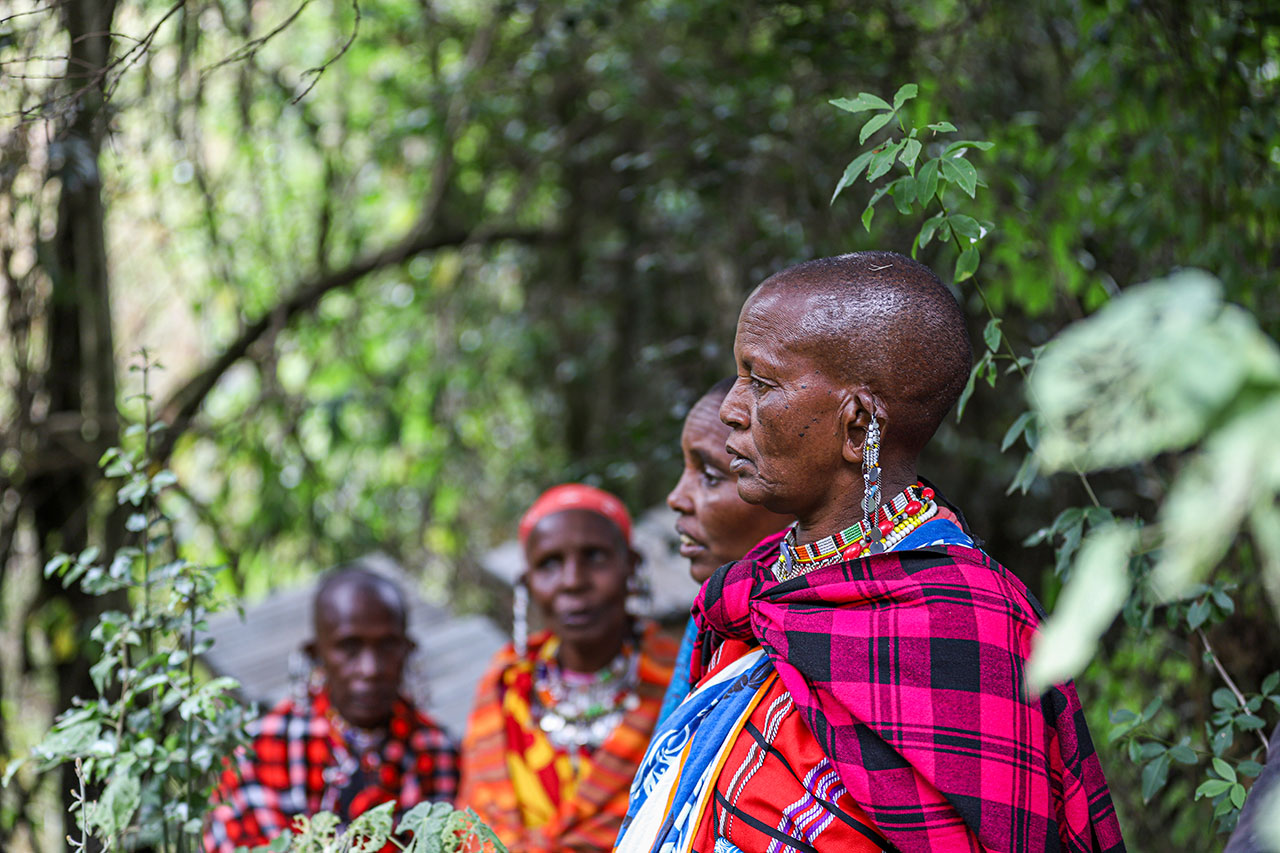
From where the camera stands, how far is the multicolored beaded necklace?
1.55 meters

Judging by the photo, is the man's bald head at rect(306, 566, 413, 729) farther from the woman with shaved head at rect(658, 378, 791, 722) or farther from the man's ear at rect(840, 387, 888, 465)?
the man's ear at rect(840, 387, 888, 465)

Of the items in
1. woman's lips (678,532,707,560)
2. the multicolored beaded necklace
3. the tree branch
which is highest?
the tree branch

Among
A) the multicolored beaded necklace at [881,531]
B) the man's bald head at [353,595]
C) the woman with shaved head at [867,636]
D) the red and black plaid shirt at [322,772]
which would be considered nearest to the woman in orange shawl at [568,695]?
the red and black plaid shirt at [322,772]

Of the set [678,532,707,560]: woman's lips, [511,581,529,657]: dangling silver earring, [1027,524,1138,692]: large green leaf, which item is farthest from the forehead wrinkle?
[1027,524,1138,692]: large green leaf

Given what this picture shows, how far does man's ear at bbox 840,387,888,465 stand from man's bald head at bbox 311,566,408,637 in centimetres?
207

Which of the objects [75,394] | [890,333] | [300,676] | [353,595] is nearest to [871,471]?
[890,333]

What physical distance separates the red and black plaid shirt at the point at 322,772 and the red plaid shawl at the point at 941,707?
1.97 m

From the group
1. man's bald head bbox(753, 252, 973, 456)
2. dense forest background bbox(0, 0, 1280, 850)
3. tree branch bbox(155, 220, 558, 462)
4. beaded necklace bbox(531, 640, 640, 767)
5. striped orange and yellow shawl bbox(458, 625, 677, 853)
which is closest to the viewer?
man's bald head bbox(753, 252, 973, 456)

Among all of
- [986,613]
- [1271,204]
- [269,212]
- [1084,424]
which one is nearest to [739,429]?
[986,613]

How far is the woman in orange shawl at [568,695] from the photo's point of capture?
270 cm

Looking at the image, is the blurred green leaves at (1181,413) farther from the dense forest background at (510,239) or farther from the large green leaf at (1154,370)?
the dense forest background at (510,239)

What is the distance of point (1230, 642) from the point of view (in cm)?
286

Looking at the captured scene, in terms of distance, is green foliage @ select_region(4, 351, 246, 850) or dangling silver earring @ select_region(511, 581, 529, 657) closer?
green foliage @ select_region(4, 351, 246, 850)

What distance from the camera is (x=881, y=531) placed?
155 cm
